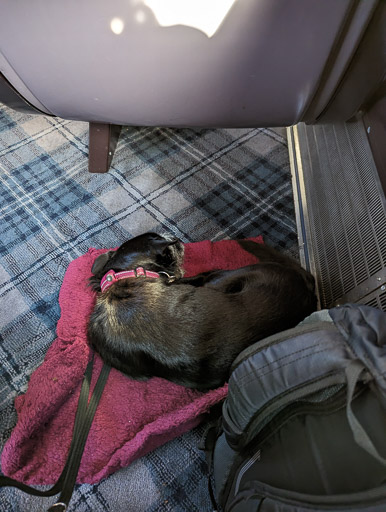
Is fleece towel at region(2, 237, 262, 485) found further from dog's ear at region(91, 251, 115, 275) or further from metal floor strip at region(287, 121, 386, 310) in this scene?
metal floor strip at region(287, 121, 386, 310)

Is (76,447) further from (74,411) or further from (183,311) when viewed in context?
(183,311)

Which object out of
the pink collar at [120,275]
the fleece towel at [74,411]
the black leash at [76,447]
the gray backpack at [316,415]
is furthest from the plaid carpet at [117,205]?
the gray backpack at [316,415]

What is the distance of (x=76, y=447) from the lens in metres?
1.14

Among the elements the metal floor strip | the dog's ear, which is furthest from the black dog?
the metal floor strip

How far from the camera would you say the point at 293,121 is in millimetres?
1523

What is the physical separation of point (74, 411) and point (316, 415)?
835 mm

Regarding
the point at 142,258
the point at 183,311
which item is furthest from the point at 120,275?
the point at 183,311

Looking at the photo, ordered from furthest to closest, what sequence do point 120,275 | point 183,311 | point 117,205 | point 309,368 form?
point 117,205
point 120,275
point 183,311
point 309,368

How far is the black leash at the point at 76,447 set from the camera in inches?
39.7

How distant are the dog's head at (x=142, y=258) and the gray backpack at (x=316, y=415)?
0.63 metres

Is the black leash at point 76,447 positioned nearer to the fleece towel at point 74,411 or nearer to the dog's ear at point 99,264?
the fleece towel at point 74,411

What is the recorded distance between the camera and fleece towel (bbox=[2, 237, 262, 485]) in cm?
120


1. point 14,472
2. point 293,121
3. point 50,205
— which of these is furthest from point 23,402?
point 293,121

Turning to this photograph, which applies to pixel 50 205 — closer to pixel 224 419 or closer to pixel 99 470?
pixel 99 470
